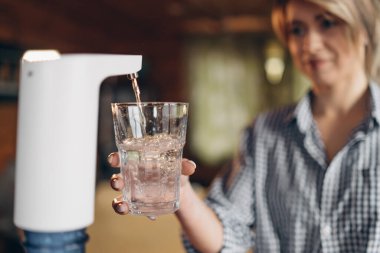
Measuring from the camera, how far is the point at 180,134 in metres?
0.95

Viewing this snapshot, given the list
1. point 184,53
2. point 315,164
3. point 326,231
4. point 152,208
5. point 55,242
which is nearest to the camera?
point 55,242

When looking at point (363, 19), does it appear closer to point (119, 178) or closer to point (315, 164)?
point (315, 164)

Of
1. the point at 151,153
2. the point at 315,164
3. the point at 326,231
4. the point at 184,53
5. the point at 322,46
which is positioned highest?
the point at 184,53

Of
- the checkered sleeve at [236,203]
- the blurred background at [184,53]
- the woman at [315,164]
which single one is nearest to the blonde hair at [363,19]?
the woman at [315,164]

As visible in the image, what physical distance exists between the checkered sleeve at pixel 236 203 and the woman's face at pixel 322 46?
13.9 inches

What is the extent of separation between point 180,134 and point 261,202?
0.64 m

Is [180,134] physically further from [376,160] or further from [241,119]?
[241,119]

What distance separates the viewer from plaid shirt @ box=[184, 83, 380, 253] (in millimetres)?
1330

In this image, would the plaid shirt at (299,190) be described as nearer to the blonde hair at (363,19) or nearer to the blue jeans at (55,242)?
the blonde hair at (363,19)

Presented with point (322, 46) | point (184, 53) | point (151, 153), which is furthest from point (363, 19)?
point (184, 53)

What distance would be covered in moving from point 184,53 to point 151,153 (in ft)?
27.2

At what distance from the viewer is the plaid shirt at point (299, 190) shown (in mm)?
1330

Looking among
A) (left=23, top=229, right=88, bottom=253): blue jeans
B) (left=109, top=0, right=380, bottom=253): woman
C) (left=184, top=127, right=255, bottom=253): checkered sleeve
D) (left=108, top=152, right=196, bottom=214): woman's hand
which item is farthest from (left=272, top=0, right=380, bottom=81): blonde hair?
(left=23, top=229, right=88, bottom=253): blue jeans

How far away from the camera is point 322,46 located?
4.53 ft
